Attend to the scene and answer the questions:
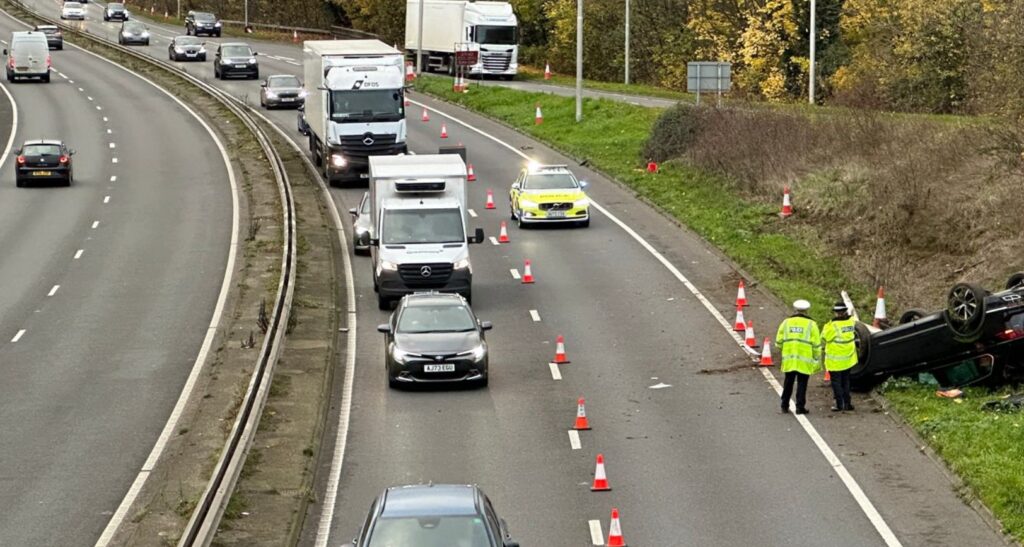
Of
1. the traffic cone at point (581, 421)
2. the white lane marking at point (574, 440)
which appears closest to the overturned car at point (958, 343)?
the traffic cone at point (581, 421)

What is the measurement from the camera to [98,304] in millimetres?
38000

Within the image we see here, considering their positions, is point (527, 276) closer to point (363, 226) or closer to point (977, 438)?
point (363, 226)

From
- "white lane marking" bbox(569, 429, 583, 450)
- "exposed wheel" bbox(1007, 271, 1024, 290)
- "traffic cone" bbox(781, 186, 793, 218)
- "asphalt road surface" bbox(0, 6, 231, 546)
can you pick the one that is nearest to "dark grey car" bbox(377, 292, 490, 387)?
"white lane marking" bbox(569, 429, 583, 450)

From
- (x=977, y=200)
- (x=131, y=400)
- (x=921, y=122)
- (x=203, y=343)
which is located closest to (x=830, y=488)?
(x=131, y=400)

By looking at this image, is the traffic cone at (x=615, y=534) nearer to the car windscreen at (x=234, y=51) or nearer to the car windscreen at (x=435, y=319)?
the car windscreen at (x=435, y=319)

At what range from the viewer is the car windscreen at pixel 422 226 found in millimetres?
35875

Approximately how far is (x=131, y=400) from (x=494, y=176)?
27.4 meters

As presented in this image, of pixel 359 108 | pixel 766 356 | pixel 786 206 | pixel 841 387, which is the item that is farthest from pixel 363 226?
pixel 841 387

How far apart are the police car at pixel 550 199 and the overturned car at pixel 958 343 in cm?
1856

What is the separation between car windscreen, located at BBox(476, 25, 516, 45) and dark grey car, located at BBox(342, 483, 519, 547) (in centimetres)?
6869

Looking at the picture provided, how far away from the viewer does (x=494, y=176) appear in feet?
181

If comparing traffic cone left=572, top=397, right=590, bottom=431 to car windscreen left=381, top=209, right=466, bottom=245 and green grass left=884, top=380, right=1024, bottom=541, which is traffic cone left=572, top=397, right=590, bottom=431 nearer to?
green grass left=884, top=380, right=1024, bottom=541

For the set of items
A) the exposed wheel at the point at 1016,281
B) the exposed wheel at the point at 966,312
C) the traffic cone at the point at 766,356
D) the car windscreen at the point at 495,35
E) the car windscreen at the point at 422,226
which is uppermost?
the car windscreen at the point at 495,35

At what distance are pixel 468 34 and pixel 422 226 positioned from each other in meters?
49.6
